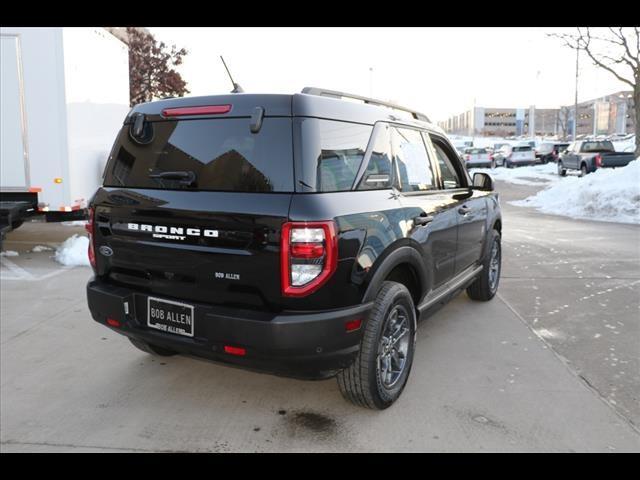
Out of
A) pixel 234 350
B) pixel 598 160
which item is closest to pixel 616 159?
pixel 598 160

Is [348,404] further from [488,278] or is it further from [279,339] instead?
[488,278]

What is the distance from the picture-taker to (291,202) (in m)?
2.74

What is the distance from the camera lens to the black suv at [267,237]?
277cm

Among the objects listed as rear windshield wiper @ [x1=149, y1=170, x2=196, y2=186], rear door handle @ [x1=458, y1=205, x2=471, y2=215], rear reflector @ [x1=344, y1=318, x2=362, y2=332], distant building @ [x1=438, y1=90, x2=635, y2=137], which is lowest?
rear reflector @ [x1=344, y1=318, x2=362, y2=332]

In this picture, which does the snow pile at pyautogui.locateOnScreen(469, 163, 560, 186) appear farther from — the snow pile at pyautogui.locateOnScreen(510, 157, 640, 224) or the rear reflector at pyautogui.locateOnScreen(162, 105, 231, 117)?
the rear reflector at pyautogui.locateOnScreen(162, 105, 231, 117)

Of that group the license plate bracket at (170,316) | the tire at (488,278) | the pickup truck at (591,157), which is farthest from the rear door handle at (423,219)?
the pickup truck at (591,157)

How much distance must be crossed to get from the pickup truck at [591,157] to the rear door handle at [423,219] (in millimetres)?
21275

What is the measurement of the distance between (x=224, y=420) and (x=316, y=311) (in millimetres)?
1039

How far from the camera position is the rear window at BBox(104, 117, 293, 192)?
2.87 meters

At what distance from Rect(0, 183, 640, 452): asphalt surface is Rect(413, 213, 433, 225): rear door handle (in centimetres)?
114

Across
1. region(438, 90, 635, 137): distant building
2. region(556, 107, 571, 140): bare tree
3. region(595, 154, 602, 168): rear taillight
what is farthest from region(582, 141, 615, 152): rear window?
region(438, 90, 635, 137): distant building

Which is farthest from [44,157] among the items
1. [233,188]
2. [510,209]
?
[510,209]

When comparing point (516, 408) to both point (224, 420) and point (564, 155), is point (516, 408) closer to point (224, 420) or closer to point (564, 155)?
point (224, 420)

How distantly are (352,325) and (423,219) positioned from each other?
1.12 metres
